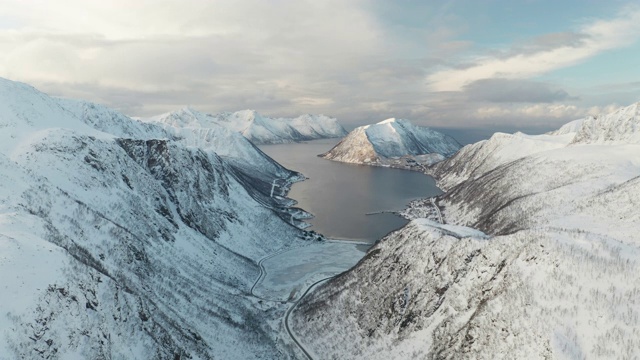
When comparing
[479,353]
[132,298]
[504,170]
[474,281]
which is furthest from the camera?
[504,170]

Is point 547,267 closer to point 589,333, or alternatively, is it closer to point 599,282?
point 599,282

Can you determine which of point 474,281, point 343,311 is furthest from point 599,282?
point 343,311

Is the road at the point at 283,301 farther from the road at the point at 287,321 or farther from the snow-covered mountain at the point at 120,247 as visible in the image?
the snow-covered mountain at the point at 120,247

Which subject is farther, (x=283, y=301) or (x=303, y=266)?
(x=303, y=266)

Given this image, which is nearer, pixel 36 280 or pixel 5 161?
pixel 36 280

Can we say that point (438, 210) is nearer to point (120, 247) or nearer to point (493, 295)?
point (493, 295)

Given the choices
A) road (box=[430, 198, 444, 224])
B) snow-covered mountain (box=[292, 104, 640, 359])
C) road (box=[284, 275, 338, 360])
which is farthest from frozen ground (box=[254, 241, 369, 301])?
road (box=[430, 198, 444, 224])

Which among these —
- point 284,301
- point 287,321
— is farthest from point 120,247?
point 284,301

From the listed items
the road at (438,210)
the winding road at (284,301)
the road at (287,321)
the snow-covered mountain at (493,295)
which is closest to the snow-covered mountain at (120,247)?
the winding road at (284,301)
